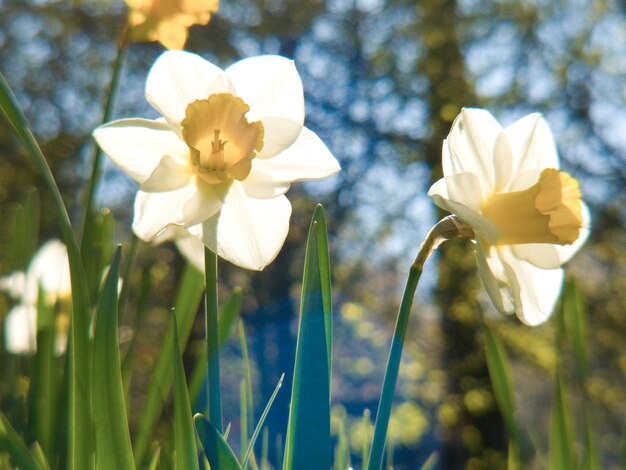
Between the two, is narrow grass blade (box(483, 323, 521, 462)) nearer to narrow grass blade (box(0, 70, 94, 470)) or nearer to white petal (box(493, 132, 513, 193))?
white petal (box(493, 132, 513, 193))

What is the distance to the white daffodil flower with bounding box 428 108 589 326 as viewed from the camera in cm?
53

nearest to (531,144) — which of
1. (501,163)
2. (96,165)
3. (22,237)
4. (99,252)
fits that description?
(501,163)

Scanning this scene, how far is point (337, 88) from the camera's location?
19.0ft

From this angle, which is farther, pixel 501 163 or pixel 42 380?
pixel 42 380

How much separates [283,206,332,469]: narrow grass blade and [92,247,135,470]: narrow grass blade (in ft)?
0.41

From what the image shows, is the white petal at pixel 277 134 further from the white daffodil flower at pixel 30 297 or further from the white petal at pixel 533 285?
the white daffodil flower at pixel 30 297

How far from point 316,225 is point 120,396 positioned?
0.19m

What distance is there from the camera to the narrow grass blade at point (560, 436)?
64 cm

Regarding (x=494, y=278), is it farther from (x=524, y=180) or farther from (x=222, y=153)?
(x=222, y=153)

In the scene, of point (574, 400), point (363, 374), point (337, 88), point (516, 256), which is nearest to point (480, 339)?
point (363, 374)

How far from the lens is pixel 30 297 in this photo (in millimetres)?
909

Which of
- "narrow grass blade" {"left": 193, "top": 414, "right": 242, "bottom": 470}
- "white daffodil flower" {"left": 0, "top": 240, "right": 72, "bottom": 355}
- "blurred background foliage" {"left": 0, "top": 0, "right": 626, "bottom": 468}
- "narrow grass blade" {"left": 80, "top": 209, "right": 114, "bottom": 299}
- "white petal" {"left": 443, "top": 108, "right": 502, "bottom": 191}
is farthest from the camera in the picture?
"blurred background foliage" {"left": 0, "top": 0, "right": 626, "bottom": 468}

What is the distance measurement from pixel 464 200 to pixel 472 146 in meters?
0.06

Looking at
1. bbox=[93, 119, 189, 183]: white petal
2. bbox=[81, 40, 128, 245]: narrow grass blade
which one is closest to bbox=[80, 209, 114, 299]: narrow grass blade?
bbox=[81, 40, 128, 245]: narrow grass blade
